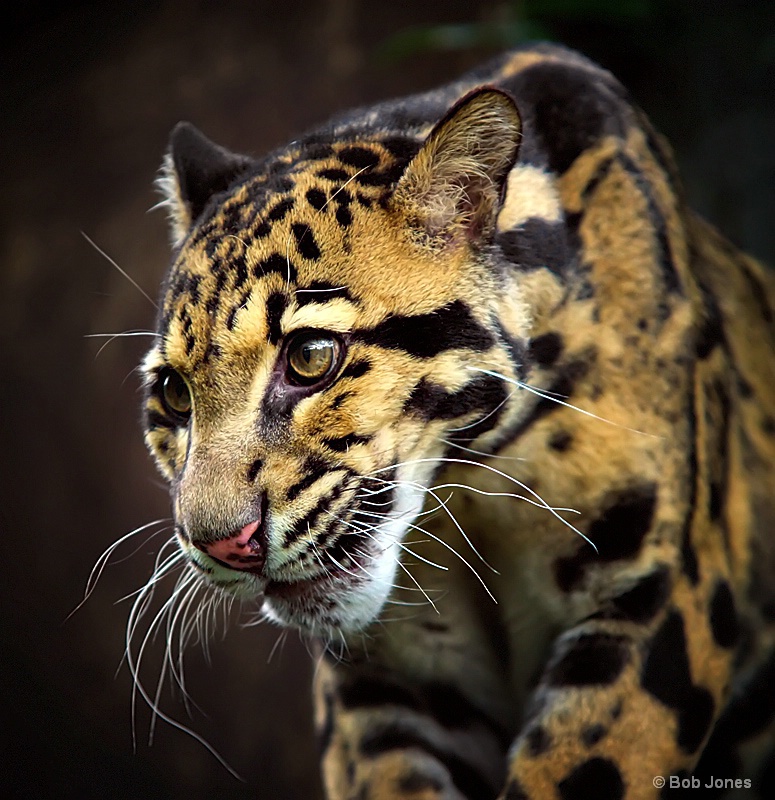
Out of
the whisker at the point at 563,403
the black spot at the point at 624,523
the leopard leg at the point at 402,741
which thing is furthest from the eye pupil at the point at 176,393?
the black spot at the point at 624,523

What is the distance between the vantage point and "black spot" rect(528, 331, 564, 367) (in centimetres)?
271

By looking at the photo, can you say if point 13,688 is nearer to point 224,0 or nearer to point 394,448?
point 224,0

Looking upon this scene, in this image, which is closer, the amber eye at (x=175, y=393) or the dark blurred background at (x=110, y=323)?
the amber eye at (x=175, y=393)

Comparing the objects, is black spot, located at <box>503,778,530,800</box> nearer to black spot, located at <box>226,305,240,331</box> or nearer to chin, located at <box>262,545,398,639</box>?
chin, located at <box>262,545,398,639</box>

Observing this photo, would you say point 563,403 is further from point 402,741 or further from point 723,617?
point 402,741

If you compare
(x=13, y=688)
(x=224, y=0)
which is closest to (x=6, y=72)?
(x=224, y=0)

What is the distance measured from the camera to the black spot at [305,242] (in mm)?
2477

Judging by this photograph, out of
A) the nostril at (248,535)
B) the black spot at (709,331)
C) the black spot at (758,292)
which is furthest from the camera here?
the black spot at (758,292)

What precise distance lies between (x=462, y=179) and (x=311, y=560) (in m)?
0.92

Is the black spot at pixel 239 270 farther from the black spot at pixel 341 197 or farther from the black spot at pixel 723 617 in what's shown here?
the black spot at pixel 723 617

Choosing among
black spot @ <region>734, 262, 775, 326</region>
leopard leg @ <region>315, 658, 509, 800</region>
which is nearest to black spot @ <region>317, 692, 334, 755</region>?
leopard leg @ <region>315, 658, 509, 800</region>

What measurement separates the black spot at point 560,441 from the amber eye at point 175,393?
35.1 inches

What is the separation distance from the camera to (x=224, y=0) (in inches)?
253

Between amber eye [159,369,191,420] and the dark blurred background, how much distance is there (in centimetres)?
368
